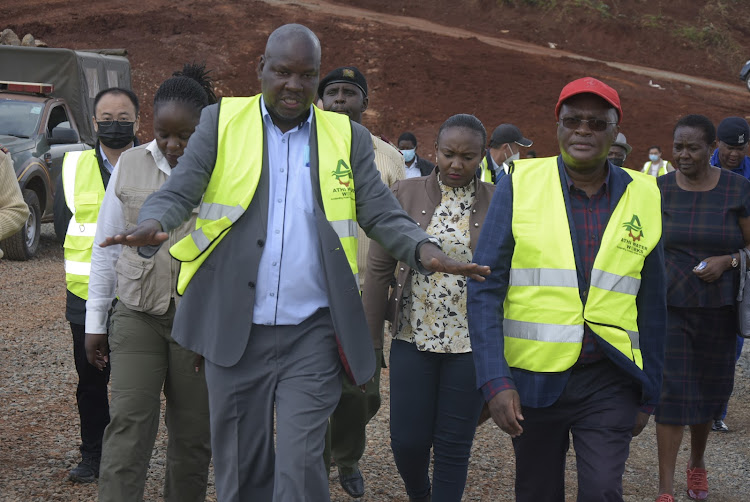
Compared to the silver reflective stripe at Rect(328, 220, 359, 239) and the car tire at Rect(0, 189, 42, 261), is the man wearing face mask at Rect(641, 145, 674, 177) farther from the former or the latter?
the silver reflective stripe at Rect(328, 220, 359, 239)

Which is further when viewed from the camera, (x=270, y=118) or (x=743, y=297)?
(x=743, y=297)

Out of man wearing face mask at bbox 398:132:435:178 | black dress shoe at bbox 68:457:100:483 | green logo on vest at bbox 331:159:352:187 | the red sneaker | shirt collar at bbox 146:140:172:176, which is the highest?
green logo on vest at bbox 331:159:352:187

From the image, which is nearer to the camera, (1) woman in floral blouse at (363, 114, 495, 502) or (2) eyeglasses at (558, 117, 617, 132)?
(2) eyeglasses at (558, 117, 617, 132)

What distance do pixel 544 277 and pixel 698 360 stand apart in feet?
9.04

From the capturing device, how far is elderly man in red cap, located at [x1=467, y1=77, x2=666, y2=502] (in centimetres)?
363

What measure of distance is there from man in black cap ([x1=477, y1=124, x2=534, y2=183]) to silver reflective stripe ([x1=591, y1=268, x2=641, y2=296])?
644 centimetres

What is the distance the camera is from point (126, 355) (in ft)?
14.4

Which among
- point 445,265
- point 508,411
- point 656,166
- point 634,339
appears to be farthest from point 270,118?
point 656,166

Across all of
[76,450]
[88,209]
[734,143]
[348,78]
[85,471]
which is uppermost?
[348,78]

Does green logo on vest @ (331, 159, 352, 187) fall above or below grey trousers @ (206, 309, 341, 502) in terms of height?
above

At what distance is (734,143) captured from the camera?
25.1 ft

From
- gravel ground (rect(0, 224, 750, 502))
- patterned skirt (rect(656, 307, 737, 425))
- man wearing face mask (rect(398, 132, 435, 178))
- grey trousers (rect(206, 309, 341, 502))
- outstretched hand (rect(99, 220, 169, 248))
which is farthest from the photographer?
man wearing face mask (rect(398, 132, 435, 178))

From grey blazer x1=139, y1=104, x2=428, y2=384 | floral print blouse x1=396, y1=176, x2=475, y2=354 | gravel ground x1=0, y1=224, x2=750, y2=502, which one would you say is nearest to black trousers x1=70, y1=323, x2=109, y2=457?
gravel ground x1=0, y1=224, x2=750, y2=502

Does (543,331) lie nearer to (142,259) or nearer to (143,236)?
(143,236)
